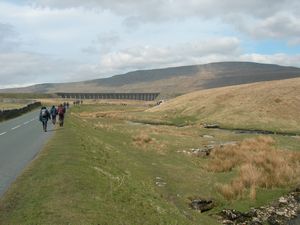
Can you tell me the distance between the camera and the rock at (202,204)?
72.9 feet

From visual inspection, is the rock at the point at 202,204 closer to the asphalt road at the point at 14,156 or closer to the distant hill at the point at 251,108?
the asphalt road at the point at 14,156

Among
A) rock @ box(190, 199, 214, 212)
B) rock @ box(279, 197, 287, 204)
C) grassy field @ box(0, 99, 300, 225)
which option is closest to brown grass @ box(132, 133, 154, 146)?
grassy field @ box(0, 99, 300, 225)

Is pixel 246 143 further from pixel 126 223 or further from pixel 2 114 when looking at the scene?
pixel 2 114

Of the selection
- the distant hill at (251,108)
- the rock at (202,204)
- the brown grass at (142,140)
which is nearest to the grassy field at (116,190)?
the rock at (202,204)

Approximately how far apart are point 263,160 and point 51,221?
2309 centimetres

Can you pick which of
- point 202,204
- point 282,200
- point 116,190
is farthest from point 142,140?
point 116,190

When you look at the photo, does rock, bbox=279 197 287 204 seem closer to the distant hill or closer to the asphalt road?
the asphalt road

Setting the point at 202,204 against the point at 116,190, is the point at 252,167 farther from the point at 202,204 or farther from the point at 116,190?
the point at 116,190

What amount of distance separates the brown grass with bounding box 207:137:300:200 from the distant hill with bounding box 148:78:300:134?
2969cm

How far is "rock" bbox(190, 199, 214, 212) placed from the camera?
2223cm

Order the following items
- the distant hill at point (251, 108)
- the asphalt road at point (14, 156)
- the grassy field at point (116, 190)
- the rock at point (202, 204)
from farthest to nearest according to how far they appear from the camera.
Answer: the distant hill at point (251, 108) < the rock at point (202, 204) < the asphalt road at point (14, 156) < the grassy field at point (116, 190)

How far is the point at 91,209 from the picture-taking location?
1414cm

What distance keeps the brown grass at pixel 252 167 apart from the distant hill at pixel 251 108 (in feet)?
97.4

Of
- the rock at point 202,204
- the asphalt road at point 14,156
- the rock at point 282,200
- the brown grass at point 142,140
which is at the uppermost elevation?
the asphalt road at point 14,156
